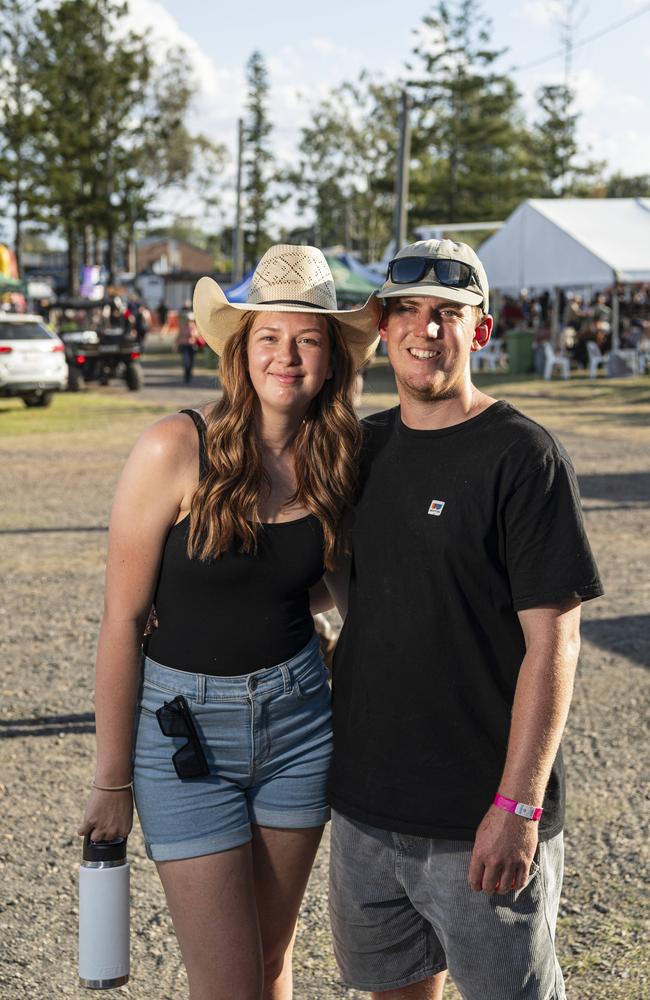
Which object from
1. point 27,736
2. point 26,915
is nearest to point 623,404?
point 27,736

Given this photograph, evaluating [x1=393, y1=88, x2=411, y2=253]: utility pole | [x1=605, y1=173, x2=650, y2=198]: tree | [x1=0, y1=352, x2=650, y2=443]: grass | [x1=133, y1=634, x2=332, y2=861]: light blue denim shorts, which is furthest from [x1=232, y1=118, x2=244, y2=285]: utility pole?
[x1=605, y1=173, x2=650, y2=198]: tree

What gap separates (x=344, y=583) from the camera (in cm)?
250

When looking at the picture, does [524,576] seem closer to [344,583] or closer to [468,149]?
[344,583]

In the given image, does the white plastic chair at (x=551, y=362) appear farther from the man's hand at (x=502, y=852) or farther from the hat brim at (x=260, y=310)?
the man's hand at (x=502, y=852)

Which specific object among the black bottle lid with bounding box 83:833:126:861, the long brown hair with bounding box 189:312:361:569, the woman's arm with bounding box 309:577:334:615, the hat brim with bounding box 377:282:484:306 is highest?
the hat brim with bounding box 377:282:484:306

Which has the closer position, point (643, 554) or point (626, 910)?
point (626, 910)

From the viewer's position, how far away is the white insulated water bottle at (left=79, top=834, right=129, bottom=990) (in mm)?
2312

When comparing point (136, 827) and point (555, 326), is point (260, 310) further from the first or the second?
point (555, 326)

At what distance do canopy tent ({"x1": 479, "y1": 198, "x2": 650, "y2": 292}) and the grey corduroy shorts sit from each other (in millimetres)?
23674

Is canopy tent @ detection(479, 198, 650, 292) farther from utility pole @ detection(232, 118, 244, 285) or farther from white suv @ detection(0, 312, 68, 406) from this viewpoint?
white suv @ detection(0, 312, 68, 406)

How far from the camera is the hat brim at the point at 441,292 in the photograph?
2.29 meters

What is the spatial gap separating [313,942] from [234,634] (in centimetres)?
152

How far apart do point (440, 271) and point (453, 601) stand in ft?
2.17

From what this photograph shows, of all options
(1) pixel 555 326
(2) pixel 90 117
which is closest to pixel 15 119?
(2) pixel 90 117
